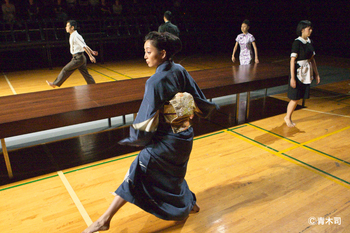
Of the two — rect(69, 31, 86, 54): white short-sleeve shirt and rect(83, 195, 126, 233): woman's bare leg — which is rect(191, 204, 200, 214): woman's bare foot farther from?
rect(69, 31, 86, 54): white short-sleeve shirt

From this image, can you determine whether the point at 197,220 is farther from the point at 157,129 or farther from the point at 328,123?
the point at 328,123

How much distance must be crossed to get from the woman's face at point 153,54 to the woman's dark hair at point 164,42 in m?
0.02

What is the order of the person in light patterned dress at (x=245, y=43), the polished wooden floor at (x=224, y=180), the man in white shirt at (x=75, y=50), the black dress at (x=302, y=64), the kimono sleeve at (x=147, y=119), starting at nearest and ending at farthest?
the kimono sleeve at (x=147, y=119) < the polished wooden floor at (x=224, y=180) < the black dress at (x=302, y=64) < the man in white shirt at (x=75, y=50) < the person in light patterned dress at (x=245, y=43)

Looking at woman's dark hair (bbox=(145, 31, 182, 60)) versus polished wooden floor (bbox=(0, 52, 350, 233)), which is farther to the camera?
polished wooden floor (bbox=(0, 52, 350, 233))

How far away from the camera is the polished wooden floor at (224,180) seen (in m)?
1.98

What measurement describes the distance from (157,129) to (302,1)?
9814mm

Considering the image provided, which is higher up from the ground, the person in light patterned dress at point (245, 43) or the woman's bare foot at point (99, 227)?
the person in light patterned dress at point (245, 43)

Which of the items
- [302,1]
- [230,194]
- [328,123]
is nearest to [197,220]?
[230,194]

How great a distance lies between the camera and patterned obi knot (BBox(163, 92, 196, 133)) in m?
1.64

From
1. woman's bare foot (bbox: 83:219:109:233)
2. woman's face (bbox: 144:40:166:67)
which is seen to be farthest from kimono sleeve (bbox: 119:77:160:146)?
woman's bare foot (bbox: 83:219:109:233)

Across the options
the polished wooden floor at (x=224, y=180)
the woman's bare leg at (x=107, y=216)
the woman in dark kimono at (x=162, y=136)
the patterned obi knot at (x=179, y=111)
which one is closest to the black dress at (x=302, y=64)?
the polished wooden floor at (x=224, y=180)

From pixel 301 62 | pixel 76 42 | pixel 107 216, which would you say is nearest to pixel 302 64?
pixel 301 62

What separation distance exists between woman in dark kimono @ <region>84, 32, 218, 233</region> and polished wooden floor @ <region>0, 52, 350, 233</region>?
0.31 meters

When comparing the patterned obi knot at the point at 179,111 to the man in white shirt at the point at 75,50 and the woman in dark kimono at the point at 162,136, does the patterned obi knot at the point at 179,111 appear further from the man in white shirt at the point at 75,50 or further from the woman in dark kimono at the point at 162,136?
the man in white shirt at the point at 75,50
